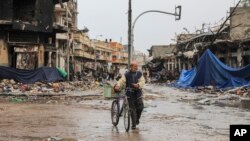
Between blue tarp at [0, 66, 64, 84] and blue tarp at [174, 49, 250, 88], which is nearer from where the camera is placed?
blue tarp at [174, 49, 250, 88]

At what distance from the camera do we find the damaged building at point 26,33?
151 feet

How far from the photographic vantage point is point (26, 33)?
1871 inches

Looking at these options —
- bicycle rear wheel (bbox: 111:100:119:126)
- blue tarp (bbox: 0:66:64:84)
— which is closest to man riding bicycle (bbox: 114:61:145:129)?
bicycle rear wheel (bbox: 111:100:119:126)

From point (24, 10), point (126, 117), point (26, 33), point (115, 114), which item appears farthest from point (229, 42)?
point (126, 117)

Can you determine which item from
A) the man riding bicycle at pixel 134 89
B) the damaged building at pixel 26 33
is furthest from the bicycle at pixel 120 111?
the damaged building at pixel 26 33

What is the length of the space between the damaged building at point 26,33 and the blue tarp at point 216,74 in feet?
49.4

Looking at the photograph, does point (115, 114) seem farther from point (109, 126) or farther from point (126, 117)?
point (126, 117)

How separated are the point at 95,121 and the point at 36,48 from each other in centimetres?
3483

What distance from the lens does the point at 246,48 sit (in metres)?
42.5

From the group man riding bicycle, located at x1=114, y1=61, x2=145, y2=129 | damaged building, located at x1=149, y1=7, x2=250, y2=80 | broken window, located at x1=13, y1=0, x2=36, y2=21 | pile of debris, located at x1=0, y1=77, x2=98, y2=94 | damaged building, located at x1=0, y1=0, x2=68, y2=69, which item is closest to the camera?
man riding bicycle, located at x1=114, y1=61, x2=145, y2=129

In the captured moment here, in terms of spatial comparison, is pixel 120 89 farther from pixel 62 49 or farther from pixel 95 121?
pixel 62 49

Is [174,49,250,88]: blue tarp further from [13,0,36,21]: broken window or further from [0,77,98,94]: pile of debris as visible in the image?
[13,0,36,21]: broken window

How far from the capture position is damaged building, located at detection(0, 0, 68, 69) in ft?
151

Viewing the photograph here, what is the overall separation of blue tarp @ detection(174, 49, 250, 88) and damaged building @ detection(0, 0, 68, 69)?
49.4 feet
